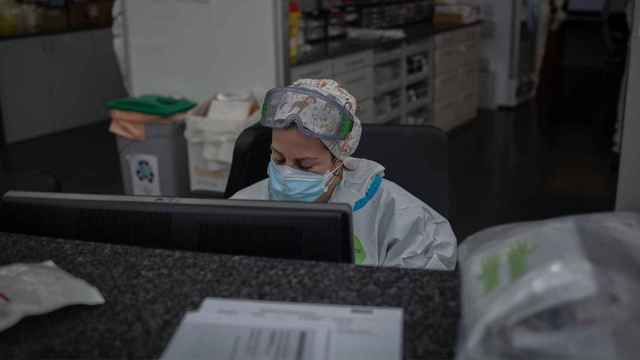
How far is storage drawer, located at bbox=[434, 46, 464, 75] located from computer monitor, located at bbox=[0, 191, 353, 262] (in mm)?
5426

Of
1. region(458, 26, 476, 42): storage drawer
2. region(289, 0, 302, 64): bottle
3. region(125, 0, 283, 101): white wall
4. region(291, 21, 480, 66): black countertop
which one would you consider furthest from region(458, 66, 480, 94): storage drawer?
region(125, 0, 283, 101): white wall

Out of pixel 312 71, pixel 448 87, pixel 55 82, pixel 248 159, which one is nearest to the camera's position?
pixel 248 159

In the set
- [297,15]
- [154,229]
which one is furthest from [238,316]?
[297,15]

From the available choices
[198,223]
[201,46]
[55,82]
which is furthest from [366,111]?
[198,223]

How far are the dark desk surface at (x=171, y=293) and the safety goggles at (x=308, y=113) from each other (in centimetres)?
65

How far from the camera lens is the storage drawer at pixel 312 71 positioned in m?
4.15

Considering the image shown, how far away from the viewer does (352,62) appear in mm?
4848

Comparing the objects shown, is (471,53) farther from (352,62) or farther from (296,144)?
(296,144)

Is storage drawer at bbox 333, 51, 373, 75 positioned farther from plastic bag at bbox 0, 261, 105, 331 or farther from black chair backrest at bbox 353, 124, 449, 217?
plastic bag at bbox 0, 261, 105, 331

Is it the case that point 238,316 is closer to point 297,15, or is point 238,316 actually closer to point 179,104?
point 179,104

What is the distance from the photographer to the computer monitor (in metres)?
0.99

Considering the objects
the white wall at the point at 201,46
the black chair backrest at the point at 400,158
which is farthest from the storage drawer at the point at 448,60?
the black chair backrest at the point at 400,158

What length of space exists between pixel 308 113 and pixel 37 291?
0.85 meters

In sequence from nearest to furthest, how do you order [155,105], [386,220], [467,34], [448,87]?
[386,220]
[155,105]
[448,87]
[467,34]
